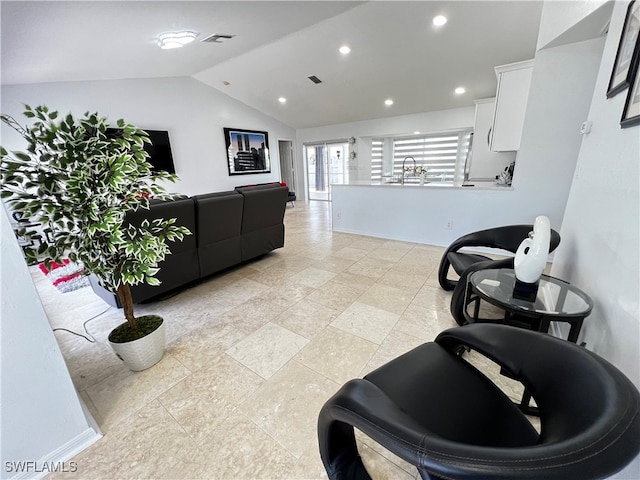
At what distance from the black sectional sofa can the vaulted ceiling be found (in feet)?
6.62

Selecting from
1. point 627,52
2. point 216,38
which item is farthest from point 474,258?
point 216,38

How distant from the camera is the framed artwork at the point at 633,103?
1.16 metres

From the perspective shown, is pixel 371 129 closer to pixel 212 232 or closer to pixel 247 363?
pixel 212 232

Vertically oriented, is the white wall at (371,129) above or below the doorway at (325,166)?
above

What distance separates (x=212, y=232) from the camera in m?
2.67

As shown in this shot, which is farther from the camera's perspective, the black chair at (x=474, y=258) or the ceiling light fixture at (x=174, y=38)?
the ceiling light fixture at (x=174, y=38)

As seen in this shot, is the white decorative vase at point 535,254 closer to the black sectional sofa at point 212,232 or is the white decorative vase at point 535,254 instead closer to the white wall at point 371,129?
the black sectional sofa at point 212,232

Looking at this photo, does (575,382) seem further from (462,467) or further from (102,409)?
(102,409)

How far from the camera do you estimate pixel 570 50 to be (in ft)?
7.84

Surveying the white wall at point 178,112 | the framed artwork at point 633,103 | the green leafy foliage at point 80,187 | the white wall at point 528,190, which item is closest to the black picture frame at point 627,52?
the framed artwork at point 633,103

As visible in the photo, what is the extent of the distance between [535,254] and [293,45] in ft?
15.2

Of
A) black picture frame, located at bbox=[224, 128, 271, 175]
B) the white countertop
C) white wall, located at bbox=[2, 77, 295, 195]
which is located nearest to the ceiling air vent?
white wall, located at bbox=[2, 77, 295, 195]

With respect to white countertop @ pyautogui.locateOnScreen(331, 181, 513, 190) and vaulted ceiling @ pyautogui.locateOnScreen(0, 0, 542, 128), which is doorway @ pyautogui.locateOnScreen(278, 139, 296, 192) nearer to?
vaulted ceiling @ pyautogui.locateOnScreen(0, 0, 542, 128)

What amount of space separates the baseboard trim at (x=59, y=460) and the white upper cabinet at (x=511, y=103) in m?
4.42
